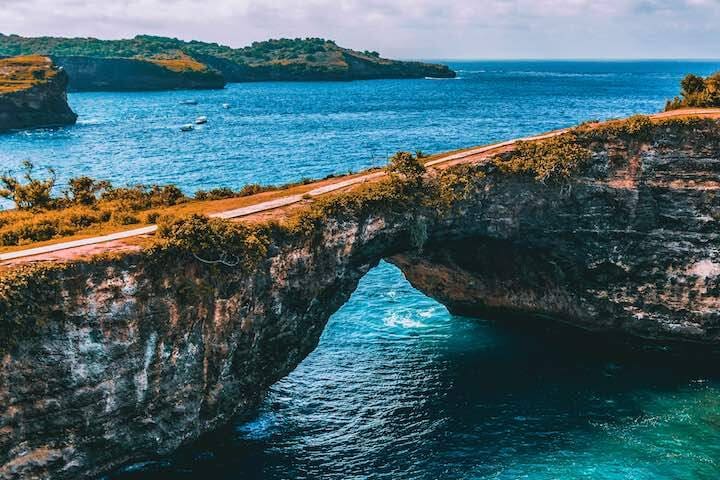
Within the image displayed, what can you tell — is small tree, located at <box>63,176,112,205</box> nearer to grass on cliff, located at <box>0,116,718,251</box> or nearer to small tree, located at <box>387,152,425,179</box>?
grass on cliff, located at <box>0,116,718,251</box>

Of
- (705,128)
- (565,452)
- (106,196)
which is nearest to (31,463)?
(106,196)

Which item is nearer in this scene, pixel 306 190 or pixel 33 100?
pixel 306 190

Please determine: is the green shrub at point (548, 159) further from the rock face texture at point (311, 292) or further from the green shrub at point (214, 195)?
the green shrub at point (214, 195)

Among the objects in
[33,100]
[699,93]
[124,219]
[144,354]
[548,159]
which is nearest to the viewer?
[144,354]

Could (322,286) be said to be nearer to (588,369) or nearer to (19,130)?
(588,369)

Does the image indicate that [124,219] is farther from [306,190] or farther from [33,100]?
[33,100]

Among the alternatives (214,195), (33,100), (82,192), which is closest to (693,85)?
(214,195)

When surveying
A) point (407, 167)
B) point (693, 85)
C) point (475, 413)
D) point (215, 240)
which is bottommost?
point (475, 413)
